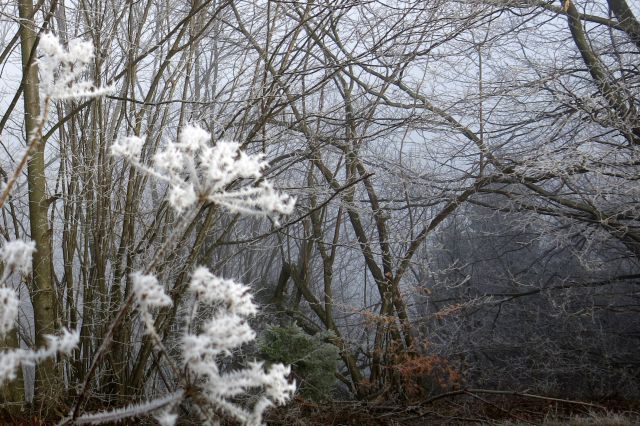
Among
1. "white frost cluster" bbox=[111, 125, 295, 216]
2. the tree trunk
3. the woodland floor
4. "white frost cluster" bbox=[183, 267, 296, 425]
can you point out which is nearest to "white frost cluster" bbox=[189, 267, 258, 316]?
"white frost cluster" bbox=[183, 267, 296, 425]

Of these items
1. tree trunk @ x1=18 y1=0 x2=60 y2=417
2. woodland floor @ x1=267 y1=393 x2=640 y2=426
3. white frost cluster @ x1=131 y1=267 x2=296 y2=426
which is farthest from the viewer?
woodland floor @ x1=267 y1=393 x2=640 y2=426

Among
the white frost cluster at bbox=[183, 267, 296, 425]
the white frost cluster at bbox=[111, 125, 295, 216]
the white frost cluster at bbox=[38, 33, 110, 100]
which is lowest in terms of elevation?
the white frost cluster at bbox=[183, 267, 296, 425]

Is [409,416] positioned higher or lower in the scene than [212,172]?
lower

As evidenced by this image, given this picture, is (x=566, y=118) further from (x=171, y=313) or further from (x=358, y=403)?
(x=171, y=313)

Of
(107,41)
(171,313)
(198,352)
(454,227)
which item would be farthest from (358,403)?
(454,227)

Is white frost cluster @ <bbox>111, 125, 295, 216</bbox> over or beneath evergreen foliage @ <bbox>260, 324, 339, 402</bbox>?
over

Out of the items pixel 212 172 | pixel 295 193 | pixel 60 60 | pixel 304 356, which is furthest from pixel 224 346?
pixel 295 193

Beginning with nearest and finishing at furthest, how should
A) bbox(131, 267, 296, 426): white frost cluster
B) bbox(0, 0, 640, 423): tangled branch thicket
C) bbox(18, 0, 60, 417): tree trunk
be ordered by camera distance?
bbox(131, 267, 296, 426): white frost cluster, bbox(0, 0, 640, 423): tangled branch thicket, bbox(18, 0, 60, 417): tree trunk

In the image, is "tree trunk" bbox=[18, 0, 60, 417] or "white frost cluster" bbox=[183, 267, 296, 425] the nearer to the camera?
"white frost cluster" bbox=[183, 267, 296, 425]

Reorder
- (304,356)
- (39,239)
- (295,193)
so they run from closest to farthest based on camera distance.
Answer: (39,239), (304,356), (295,193)

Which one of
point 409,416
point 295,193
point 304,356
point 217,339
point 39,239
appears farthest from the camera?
point 295,193

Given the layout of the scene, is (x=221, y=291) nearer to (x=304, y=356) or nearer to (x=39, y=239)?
(x=39, y=239)

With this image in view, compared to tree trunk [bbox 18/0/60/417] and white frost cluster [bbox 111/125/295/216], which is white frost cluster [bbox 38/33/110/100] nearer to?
white frost cluster [bbox 111/125/295/216]

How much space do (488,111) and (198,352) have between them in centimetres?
682
